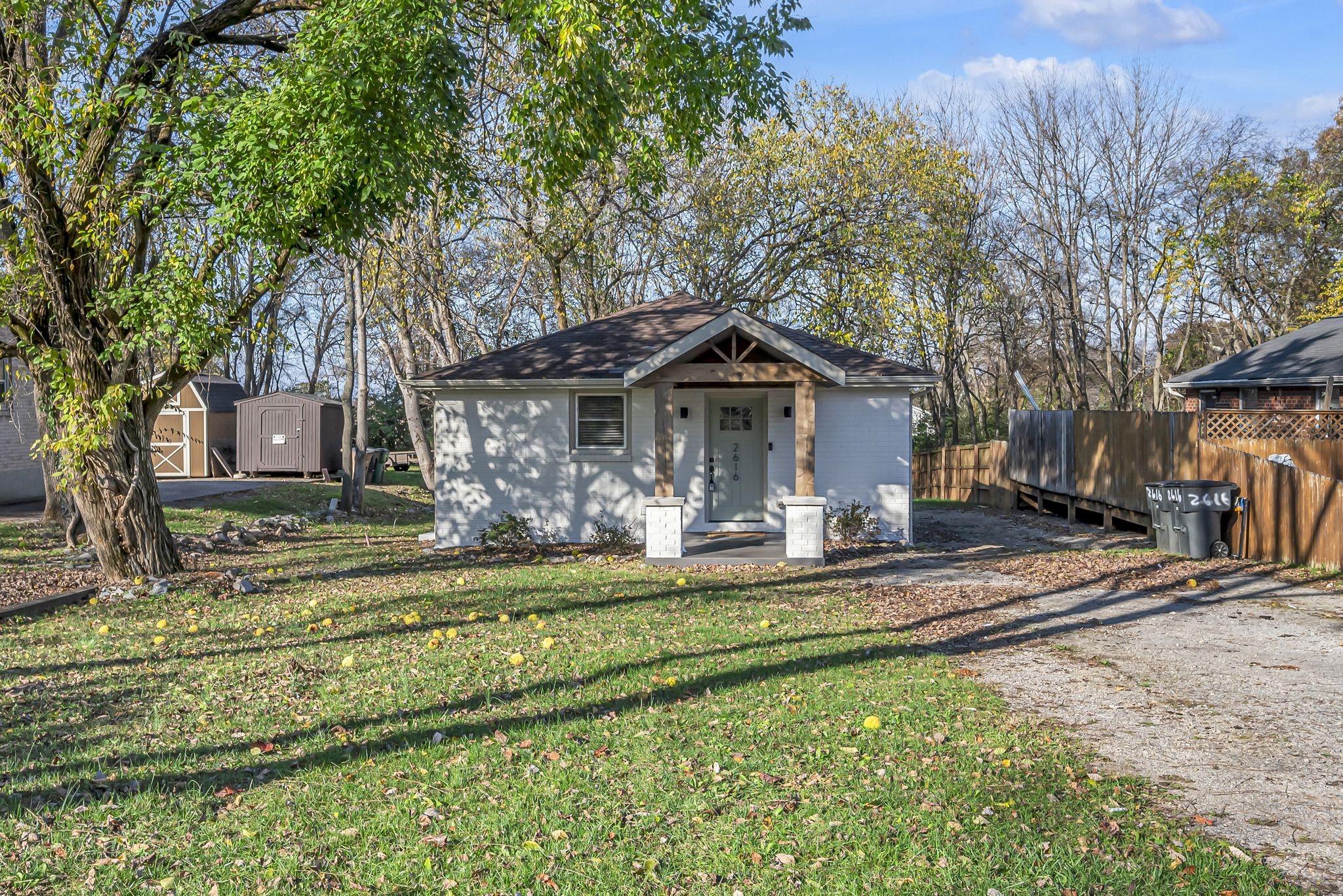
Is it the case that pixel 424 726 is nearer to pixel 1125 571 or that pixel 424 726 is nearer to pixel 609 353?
pixel 1125 571

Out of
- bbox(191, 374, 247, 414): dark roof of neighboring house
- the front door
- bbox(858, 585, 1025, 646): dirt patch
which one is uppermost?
bbox(191, 374, 247, 414): dark roof of neighboring house

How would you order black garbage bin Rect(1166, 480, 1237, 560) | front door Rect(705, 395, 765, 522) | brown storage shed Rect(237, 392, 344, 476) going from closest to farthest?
black garbage bin Rect(1166, 480, 1237, 560) < front door Rect(705, 395, 765, 522) < brown storage shed Rect(237, 392, 344, 476)

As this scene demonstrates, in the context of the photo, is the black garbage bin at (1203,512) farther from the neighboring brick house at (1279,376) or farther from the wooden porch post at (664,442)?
the neighboring brick house at (1279,376)

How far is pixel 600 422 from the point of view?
16.7 meters

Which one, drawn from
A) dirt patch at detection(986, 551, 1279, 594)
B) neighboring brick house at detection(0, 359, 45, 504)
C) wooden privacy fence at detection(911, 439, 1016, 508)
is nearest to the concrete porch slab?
dirt patch at detection(986, 551, 1279, 594)

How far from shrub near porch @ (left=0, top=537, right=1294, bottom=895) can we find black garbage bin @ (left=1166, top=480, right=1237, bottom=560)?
7416 mm

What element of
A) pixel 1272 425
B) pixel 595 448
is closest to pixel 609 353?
pixel 595 448

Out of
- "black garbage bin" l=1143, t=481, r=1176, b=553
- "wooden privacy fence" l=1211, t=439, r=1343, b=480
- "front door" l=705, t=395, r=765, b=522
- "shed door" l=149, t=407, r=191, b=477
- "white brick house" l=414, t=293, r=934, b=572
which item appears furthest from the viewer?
"shed door" l=149, t=407, r=191, b=477

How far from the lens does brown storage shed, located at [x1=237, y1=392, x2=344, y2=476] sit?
31.4m

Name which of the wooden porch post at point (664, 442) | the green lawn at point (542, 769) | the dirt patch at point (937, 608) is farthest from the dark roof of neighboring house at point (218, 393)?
the dirt patch at point (937, 608)

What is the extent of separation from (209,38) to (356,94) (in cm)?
313

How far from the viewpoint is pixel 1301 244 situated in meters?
36.4

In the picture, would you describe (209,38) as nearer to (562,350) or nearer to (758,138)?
(562,350)

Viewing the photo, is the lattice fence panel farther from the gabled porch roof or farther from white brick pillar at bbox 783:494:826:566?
white brick pillar at bbox 783:494:826:566
